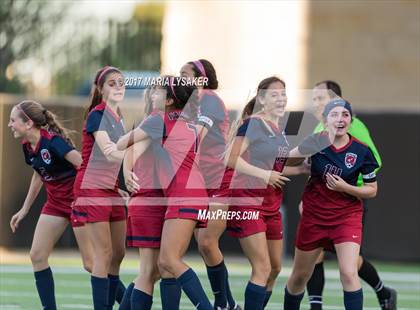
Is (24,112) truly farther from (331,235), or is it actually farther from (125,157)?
(331,235)

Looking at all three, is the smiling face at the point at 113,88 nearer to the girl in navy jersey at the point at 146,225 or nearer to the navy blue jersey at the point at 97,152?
the navy blue jersey at the point at 97,152

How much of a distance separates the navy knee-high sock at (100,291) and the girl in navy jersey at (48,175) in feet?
1.49

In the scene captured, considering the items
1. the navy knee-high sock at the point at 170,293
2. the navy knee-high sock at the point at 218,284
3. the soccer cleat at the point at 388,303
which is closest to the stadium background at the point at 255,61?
the soccer cleat at the point at 388,303

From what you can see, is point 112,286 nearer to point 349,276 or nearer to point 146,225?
point 146,225

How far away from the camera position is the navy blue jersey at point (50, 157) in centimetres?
929

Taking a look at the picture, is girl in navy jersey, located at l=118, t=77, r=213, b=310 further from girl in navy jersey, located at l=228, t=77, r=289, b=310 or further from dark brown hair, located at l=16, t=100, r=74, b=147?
dark brown hair, located at l=16, t=100, r=74, b=147

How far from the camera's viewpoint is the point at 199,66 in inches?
375

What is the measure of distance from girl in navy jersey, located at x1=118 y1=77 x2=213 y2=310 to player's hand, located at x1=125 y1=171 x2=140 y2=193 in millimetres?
159

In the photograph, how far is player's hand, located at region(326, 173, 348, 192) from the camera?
8.64m

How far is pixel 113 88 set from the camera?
9.07m

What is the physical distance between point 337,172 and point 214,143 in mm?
1221

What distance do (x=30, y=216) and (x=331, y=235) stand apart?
747 cm

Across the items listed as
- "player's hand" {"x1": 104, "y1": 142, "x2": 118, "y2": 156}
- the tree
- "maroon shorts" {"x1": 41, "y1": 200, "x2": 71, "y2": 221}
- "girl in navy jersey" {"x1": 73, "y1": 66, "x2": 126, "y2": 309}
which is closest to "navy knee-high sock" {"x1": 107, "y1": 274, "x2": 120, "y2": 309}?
"girl in navy jersey" {"x1": 73, "y1": 66, "x2": 126, "y2": 309}

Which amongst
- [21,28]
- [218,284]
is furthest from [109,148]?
[21,28]
